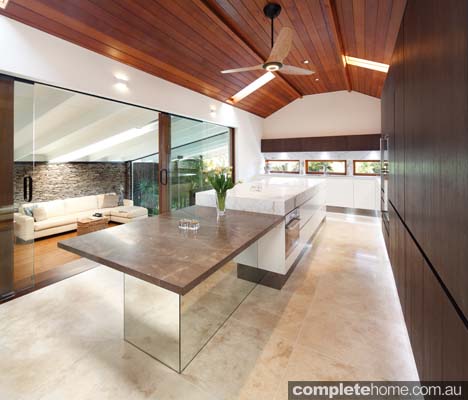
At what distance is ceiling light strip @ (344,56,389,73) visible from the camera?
4.19 m

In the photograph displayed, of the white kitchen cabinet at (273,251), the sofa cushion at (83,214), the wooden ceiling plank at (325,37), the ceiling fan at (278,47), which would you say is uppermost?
the wooden ceiling plank at (325,37)

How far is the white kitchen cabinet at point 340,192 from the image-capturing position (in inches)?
255

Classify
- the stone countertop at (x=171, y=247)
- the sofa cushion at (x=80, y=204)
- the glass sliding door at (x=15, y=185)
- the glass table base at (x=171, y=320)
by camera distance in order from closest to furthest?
1. the stone countertop at (x=171, y=247)
2. the glass table base at (x=171, y=320)
3. the glass sliding door at (x=15, y=185)
4. the sofa cushion at (x=80, y=204)

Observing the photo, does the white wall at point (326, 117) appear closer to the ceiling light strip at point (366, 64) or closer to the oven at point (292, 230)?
the ceiling light strip at point (366, 64)

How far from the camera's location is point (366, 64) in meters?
4.43

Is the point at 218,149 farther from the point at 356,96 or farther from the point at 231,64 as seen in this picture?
the point at 356,96

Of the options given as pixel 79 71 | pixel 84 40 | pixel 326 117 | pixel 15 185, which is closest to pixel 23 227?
pixel 15 185

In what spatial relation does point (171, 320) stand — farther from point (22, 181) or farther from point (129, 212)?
point (129, 212)

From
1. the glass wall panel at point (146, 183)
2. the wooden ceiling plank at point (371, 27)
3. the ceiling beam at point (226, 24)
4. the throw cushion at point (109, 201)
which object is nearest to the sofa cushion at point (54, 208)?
the throw cushion at point (109, 201)

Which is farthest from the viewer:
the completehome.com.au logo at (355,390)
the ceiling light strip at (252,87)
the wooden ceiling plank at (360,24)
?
the ceiling light strip at (252,87)

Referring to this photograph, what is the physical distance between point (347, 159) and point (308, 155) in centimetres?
107

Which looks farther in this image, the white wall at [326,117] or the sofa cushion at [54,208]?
the white wall at [326,117]

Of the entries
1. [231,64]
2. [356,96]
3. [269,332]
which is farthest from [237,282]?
[356,96]

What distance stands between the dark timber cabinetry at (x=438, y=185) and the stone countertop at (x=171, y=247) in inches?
40.0
